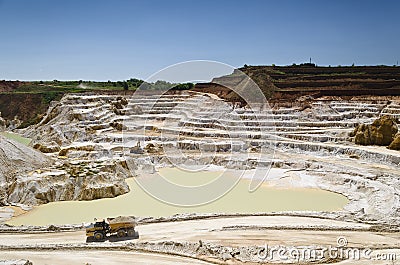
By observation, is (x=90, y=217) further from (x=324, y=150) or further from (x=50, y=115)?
(x=50, y=115)

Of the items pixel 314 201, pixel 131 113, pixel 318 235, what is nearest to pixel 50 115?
pixel 131 113

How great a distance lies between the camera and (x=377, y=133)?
29828 millimetres

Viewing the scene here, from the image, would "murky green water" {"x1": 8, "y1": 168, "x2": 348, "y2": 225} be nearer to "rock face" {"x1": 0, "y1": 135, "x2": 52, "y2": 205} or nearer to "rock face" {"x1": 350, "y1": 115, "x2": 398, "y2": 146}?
"rock face" {"x1": 0, "y1": 135, "x2": 52, "y2": 205}

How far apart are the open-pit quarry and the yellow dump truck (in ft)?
1.37

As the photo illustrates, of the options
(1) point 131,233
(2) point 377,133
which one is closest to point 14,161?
(1) point 131,233

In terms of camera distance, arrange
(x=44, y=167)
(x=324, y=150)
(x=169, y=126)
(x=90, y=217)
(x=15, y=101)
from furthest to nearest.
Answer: (x=15, y=101), (x=169, y=126), (x=324, y=150), (x=44, y=167), (x=90, y=217)

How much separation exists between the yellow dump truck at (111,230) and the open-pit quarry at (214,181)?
418 millimetres

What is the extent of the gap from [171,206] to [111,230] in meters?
5.25

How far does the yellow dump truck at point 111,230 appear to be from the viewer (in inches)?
518

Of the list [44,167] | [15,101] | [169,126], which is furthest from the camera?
[15,101]

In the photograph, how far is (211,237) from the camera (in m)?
13.1

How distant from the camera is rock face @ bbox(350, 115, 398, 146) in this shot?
97.0 feet

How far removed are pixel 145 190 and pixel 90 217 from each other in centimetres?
505

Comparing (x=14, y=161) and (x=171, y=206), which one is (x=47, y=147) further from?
(x=171, y=206)
